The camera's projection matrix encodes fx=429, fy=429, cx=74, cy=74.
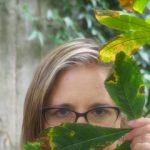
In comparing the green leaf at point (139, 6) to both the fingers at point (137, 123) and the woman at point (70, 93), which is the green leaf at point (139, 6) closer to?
the fingers at point (137, 123)

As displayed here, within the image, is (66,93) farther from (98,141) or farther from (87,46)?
(98,141)

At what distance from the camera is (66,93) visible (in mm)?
Result: 972

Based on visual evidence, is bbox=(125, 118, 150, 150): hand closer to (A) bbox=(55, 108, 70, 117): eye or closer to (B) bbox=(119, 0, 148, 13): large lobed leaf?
(B) bbox=(119, 0, 148, 13): large lobed leaf

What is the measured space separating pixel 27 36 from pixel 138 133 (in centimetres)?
210

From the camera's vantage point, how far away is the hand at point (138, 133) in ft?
1.36

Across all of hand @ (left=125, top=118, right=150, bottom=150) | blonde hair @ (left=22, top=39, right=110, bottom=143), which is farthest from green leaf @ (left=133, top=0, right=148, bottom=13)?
blonde hair @ (left=22, top=39, right=110, bottom=143)

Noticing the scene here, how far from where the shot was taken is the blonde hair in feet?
3.44

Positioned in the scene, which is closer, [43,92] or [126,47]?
[126,47]

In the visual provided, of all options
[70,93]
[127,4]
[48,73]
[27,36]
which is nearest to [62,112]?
[70,93]

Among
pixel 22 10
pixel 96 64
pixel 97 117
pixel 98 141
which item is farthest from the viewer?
pixel 22 10

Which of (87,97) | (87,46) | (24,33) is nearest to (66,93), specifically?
(87,97)

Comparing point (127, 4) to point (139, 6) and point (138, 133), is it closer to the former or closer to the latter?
point (139, 6)

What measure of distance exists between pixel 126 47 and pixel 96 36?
213cm

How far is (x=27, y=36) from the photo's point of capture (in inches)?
97.3
